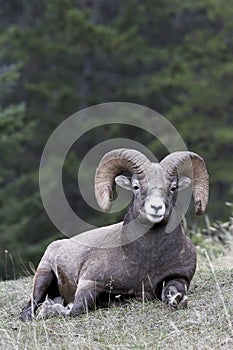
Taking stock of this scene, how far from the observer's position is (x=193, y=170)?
8.30 metres

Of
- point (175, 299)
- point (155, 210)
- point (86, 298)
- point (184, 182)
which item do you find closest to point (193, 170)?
point (184, 182)

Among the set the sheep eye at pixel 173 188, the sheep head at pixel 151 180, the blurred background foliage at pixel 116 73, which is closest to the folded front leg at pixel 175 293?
the sheep head at pixel 151 180

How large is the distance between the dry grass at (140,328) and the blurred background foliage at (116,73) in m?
16.6

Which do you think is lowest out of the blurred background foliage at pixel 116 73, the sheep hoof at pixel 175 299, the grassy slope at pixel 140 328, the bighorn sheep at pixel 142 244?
the grassy slope at pixel 140 328

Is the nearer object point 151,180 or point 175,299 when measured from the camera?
point 175,299

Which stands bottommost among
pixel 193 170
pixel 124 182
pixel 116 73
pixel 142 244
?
pixel 142 244

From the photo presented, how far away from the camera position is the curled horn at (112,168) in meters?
7.97

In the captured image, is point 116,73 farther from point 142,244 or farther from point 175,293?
point 175,293

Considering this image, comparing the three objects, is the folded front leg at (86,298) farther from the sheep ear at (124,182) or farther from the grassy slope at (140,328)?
the sheep ear at (124,182)

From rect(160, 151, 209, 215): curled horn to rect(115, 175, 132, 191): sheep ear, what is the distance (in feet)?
1.23

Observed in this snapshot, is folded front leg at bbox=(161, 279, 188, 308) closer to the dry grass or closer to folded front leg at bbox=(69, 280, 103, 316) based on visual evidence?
the dry grass

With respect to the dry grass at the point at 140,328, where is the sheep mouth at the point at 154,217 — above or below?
above

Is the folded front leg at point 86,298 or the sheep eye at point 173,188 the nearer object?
the folded front leg at point 86,298

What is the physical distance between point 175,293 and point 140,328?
29.5 inches
